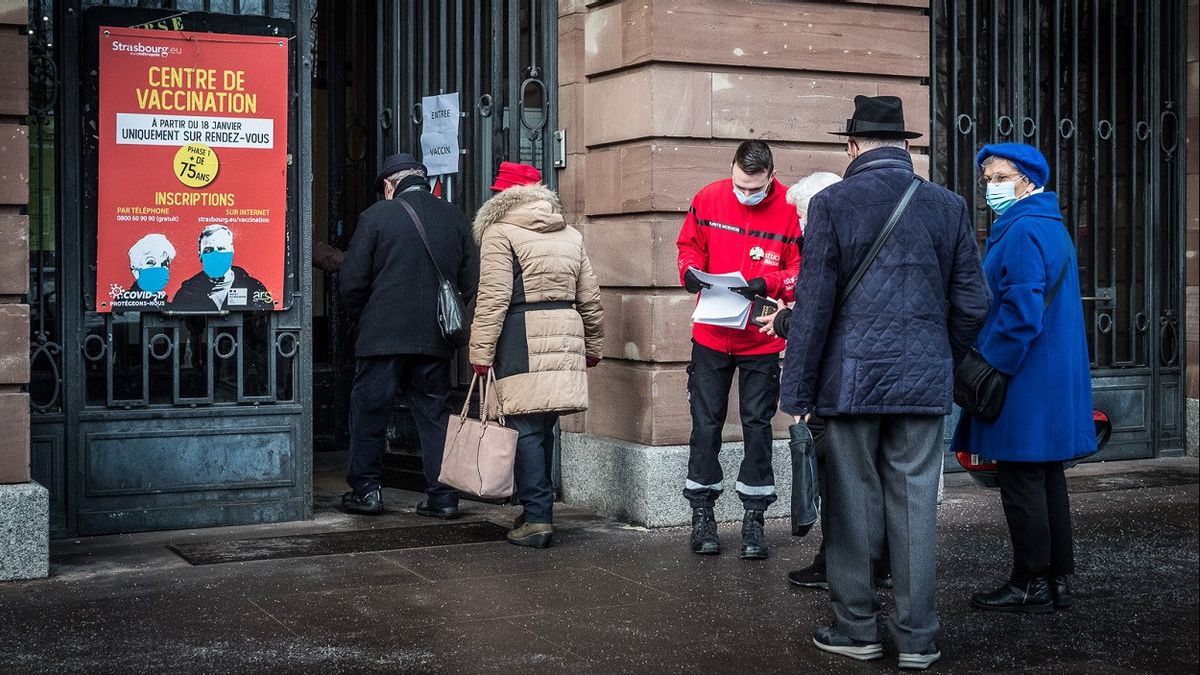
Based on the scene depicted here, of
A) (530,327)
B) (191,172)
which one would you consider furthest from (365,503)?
(191,172)

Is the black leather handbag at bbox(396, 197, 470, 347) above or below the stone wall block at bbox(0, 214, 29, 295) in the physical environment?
below

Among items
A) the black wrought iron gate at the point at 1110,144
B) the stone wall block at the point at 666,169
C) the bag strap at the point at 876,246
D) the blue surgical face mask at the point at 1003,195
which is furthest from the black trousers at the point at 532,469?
the black wrought iron gate at the point at 1110,144

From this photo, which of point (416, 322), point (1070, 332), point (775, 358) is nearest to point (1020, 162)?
point (1070, 332)

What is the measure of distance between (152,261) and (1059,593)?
4551 mm

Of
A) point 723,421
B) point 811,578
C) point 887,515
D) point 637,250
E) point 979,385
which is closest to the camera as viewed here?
→ point 887,515

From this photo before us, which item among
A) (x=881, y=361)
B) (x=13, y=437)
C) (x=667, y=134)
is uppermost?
(x=667, y=134)

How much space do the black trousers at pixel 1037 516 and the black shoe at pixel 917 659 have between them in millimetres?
977

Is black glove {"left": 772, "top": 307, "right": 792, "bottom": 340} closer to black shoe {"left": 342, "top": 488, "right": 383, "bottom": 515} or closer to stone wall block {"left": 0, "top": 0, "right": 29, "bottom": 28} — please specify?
black shoe {"left": 342, "top": 488, "right": 383, "bottom": 515}

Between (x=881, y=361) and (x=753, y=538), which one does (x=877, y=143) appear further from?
(x=753, y=538)

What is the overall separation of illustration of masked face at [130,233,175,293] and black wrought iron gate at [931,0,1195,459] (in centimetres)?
502

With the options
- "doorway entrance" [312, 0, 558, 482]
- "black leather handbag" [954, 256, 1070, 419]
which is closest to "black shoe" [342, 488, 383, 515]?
"doorway entrance" [312, 0, 558, 482]

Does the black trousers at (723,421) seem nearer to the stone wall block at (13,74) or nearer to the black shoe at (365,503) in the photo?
the black shoe at (365,503)

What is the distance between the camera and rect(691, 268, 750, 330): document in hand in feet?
22.9

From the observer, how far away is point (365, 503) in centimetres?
832
